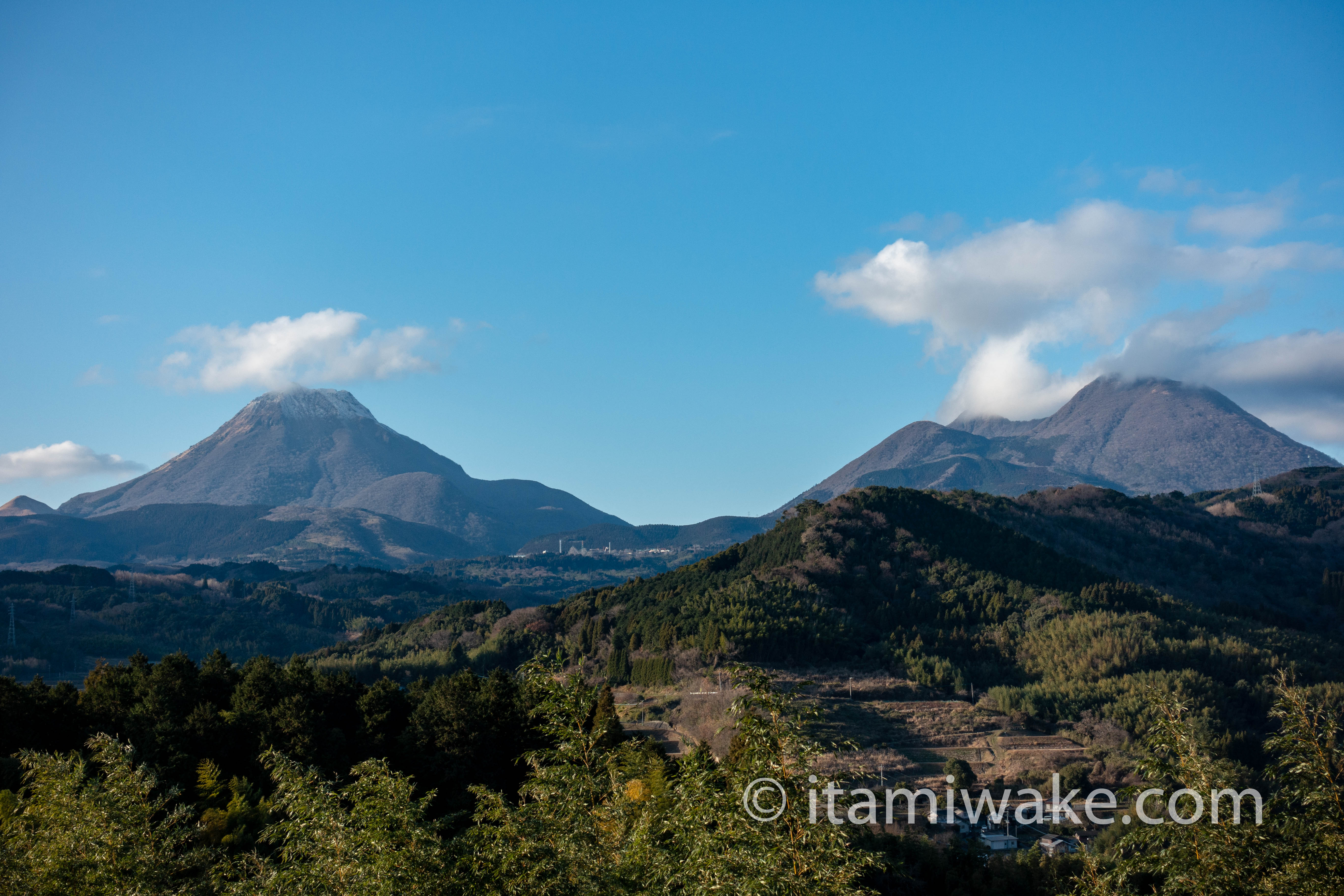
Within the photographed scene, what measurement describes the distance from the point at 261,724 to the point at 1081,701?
54.3 meters

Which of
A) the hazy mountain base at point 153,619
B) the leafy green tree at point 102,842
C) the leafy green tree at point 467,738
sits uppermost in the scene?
the leafy green tree at point 102,842

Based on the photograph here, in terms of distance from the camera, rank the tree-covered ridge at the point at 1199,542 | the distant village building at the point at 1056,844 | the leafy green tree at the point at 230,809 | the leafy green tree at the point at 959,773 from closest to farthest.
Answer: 1. the leafy green tree at the point at 230,809
2. the distant village building at the point at 1056,844
3. the leafy green tree at the point at 959,773
4. the tree-covered ridge at the point at 1199,542

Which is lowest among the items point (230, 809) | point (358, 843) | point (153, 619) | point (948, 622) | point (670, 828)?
point (153, 619)


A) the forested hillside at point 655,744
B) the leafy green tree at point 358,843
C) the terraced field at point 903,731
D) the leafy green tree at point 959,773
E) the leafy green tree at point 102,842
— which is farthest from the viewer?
the terraced field at point 903,731

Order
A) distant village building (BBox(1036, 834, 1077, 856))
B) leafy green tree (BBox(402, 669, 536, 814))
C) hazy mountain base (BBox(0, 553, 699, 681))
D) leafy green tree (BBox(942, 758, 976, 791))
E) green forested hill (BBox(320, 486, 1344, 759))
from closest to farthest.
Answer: distant village building (BBox(1036, 834, 1077, 856)), leafy green tree (BBox(402, 669, 536, 814)), leafy green tree (BBox(942, 758, 976, 791)), green forested hill (BBox(320, 486, 1344, 759)), hazy mountain base (BBox(0, 553, 699, 681))

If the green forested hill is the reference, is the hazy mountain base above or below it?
below

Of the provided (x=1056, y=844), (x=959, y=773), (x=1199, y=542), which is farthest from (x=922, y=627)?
(x=1199, y=542)

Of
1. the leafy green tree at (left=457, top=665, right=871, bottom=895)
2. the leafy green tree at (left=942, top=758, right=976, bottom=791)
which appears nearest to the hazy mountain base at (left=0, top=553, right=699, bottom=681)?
the leafy green tree at (left=942, top=758, right=976, bottom=791)

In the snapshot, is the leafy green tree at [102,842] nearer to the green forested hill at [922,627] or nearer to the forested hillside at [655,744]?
the forested hillside at [655,744]

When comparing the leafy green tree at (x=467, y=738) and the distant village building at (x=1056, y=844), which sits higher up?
the leafy green tree at (x=467, y=738)

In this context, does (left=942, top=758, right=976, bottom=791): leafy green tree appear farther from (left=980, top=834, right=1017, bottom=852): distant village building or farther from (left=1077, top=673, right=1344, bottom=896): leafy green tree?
(left=1077, top=673, right=1344, bottom=896): leafy green tree

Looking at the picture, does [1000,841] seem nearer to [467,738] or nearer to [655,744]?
[655,744]

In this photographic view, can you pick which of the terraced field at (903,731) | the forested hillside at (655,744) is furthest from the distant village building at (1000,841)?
the terraced field at (903,731)

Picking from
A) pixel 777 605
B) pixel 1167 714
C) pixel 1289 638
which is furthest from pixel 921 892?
pixel 1289 638
